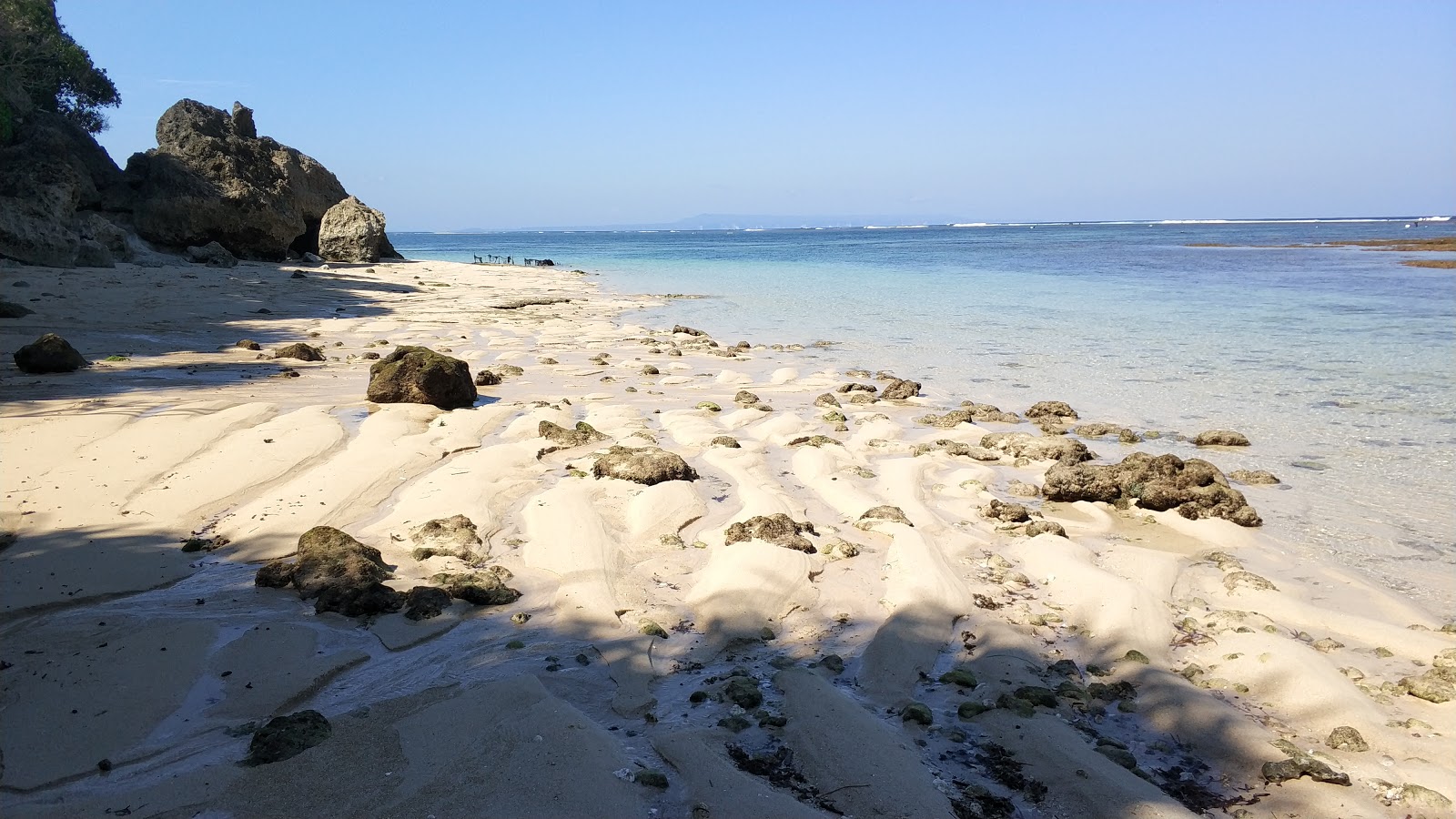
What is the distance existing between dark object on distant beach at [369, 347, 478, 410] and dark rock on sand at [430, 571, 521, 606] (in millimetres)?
3280

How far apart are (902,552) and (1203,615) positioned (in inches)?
51.6

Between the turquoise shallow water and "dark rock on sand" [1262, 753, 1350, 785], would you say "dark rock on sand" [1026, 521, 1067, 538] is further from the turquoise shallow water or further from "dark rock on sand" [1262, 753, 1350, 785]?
"dark rock on sand" [1262, 753, 1350, 785]

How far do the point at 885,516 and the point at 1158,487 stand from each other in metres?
1.74

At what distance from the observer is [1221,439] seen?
249 inches

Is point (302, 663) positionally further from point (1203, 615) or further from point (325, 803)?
point (1203, 615)

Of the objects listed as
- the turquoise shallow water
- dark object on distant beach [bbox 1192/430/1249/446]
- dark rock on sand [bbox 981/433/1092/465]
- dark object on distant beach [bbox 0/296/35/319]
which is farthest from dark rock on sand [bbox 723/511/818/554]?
dark object on distant beach [bbox 0/296/35/319]

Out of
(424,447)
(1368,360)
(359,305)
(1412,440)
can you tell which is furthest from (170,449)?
(1368,360)

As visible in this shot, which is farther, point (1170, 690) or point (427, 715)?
point (1170, 690)

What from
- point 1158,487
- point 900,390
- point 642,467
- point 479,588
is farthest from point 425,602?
point 900,390

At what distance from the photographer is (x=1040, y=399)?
8078 millimetres

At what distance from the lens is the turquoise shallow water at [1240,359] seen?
16.1 ft

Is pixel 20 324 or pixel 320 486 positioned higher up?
pixel 20 324

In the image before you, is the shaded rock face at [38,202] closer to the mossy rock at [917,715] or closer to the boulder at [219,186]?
the boulder at [219,186]

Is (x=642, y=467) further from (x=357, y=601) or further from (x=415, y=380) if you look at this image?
(x=415, y=380)
